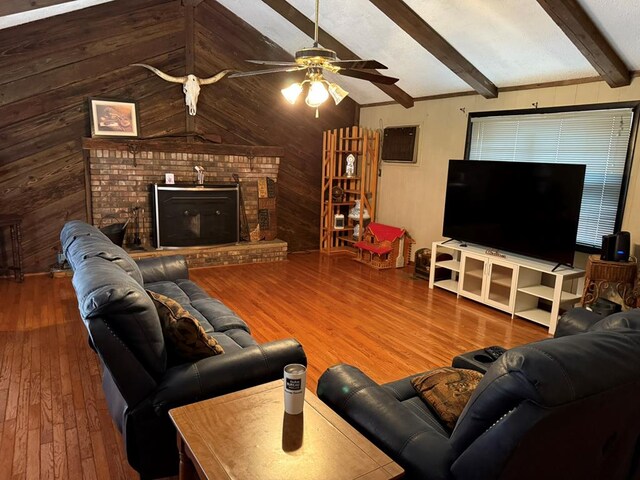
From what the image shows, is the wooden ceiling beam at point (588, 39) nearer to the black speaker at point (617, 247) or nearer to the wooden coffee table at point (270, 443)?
the black speaker at point (617, 247)

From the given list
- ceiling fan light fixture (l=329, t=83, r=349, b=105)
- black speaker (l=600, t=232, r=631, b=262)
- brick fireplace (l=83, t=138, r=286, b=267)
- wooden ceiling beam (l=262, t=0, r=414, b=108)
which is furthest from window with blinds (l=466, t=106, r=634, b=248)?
brick fireplace (l=83, t=138, r=286, b=267)

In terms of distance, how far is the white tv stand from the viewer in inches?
160

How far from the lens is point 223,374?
1992mm

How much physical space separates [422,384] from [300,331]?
1953mm

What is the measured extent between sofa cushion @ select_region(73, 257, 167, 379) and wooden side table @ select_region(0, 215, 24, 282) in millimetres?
3501

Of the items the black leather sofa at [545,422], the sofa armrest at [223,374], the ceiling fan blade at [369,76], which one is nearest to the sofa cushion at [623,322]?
the black leather sofa at [545,422]

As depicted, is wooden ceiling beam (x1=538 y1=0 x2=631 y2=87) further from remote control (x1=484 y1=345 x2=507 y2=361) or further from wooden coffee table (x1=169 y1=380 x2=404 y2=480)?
wooden coffee table (x1=169 y1=380 x2=404 y2=480)

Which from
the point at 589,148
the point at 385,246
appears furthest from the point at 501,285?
the point at 385,246

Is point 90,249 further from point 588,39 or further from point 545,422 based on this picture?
point 588,39

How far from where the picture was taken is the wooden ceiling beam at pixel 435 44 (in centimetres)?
416

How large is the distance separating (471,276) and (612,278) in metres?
1.51

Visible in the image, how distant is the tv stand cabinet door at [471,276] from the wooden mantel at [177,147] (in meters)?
3.07

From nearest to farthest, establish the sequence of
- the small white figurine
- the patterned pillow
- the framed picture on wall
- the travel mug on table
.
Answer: the travel mug on table
the patterned pillow
the framed picture on wall
the small white figurine

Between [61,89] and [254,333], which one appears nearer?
[254,333]
